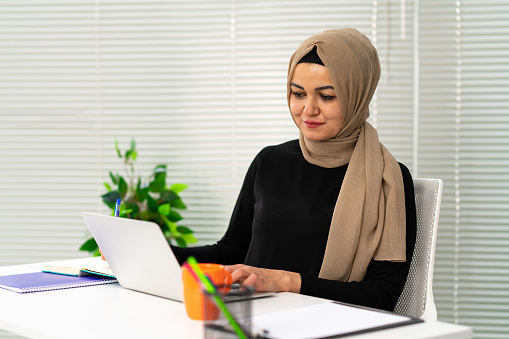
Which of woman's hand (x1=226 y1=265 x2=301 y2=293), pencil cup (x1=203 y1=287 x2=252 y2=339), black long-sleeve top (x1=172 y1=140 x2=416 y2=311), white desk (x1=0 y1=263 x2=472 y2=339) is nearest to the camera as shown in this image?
pencil cup (x1=203 y1=287 x2=252 y2=339)

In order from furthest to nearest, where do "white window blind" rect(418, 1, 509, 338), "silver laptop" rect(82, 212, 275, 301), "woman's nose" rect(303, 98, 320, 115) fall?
"white window blind" rect(418, 1, 509, 338) < "woman's nose" rect(303, 98, 320, 115) < "silver laptop" rect(82, 212, 275, 301)

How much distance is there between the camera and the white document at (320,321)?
1.08 meters

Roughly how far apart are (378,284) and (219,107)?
75.1 inches

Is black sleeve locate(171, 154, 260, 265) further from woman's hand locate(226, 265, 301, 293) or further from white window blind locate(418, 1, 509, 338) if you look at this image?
white window blind locate(418, 1, 509, 338)

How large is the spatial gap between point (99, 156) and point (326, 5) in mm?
1451

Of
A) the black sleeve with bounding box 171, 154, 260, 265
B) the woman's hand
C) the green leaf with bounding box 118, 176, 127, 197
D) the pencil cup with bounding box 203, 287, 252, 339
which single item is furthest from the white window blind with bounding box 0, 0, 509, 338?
the pencil cup with bounding box 203, 287, 252, 339

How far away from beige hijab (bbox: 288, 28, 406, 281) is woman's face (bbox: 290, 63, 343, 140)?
27mm

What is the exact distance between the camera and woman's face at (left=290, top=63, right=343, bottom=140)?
6.06 ft

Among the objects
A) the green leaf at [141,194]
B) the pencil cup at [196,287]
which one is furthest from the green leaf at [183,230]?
the pencil cup at [196,287]

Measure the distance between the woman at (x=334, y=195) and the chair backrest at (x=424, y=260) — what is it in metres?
0.04

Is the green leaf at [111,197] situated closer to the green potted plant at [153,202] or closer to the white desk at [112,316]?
the green potted plant at [153,202]

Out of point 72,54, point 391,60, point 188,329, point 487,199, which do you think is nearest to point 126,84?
point 72,54

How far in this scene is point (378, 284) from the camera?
65.5 inches

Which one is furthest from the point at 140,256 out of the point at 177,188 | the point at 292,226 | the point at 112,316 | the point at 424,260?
the point at 177,188
